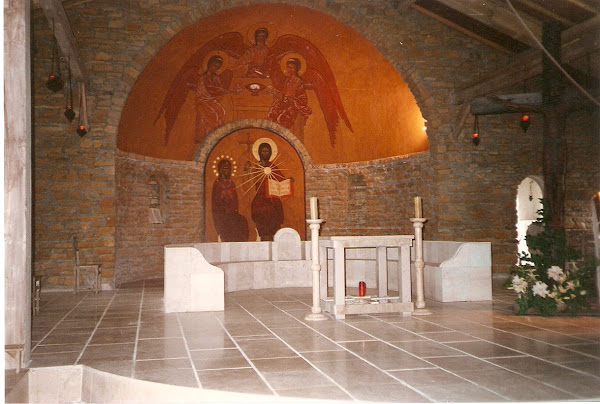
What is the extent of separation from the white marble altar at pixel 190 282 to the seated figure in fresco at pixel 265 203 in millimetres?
7216

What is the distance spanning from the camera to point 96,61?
989 cm

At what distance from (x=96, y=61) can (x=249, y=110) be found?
4925mm

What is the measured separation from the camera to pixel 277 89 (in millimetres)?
14102

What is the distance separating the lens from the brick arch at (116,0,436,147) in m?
10.1

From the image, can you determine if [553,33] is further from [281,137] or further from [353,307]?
[281,137]

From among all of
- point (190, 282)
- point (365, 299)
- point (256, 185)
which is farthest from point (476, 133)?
point (190, 282)

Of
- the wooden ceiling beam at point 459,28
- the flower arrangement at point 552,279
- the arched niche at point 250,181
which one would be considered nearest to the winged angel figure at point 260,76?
the arched niche at point 250,181

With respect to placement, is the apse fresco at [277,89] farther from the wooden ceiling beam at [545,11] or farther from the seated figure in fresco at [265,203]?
the wooden ceiling beam at [545,11]

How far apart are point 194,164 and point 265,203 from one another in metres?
2.13

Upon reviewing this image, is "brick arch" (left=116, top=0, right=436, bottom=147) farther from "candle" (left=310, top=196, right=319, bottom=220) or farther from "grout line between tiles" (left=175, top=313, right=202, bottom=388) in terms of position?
"grout line between tiles" (left=175, top=313, right=202, bottom=388)

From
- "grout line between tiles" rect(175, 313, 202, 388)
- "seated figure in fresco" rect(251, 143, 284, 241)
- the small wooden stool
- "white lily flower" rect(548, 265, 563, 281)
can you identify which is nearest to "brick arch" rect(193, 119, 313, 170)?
"seated figure in fresco" rect(251, 143, 284, 241)

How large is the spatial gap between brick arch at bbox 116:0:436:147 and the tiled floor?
4.89 meters

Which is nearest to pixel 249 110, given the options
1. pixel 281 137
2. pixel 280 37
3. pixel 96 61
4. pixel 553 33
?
pixel 281 137

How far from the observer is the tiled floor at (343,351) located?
3617 mm
